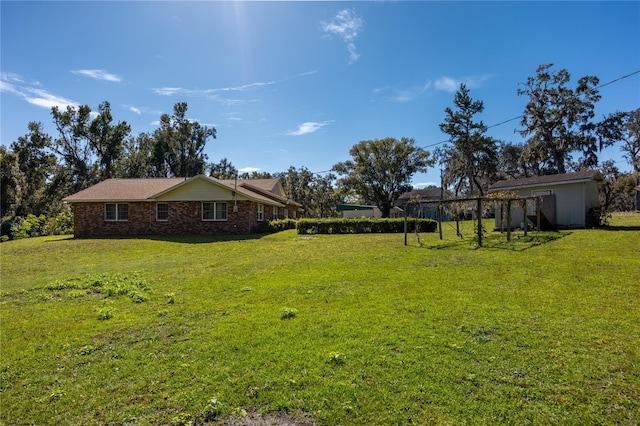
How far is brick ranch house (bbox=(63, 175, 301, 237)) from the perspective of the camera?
22828 mm

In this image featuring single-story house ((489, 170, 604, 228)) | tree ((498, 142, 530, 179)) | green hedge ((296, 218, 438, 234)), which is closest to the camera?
single-story house ((489, 170, 604, 228))

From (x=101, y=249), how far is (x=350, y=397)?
55.2ft

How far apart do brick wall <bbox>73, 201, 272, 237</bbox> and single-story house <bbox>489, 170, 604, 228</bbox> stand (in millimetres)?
15674

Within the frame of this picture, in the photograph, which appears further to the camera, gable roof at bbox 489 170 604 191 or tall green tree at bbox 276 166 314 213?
tall green tree at bbox 276 166 314 213

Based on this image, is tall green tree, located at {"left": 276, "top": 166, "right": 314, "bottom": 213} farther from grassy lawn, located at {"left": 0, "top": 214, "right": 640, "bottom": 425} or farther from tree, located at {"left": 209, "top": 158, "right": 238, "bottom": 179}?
grassy lawn, located at {"left": 0, "top": 214, "right": 640, "bottom": 425}

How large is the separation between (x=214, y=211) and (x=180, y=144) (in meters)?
30.0

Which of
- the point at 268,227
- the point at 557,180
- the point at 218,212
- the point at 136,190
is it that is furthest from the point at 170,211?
the point at 557,180

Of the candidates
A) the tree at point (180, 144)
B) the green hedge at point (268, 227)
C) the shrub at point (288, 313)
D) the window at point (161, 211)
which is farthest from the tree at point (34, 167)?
the shrub at point (288, 313)

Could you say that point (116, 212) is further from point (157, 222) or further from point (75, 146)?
point (75, 146)

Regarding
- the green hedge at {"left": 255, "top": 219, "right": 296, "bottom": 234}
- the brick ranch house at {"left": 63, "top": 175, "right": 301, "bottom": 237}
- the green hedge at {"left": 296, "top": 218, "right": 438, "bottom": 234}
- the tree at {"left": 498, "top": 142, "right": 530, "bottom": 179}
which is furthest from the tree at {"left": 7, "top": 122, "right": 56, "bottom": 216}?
the tree at {"left": 498, "top": 142, "right": 530, "bottom": 179}

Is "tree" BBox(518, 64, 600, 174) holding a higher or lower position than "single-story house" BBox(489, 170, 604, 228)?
higher

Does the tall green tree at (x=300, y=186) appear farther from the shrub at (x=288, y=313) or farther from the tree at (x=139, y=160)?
the shrub at (x=288, y=313)

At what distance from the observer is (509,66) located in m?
16.5

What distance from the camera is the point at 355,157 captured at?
41781 mm
